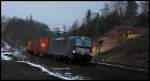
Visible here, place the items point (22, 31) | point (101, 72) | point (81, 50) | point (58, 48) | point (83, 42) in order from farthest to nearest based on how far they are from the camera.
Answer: point (22, 31), point (58, 48), point (83, 42), point (81, 50), point (101, 72)

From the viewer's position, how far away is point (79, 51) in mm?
42469

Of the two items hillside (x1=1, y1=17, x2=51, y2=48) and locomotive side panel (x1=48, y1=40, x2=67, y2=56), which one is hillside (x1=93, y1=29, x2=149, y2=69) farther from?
hillside (x1=1, y1=17, x2=51, y2=48)

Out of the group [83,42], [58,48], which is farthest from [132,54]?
[83,42]

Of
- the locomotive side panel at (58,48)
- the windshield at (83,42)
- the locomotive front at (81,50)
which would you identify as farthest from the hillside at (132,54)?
the locomotive front at (81,50)

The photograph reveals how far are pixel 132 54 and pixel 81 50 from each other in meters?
16.9

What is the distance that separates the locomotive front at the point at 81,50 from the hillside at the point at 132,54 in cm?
871

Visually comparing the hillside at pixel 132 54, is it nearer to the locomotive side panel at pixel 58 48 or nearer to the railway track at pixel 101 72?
the locomotive side panel at pixel 58 48

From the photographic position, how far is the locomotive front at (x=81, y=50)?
42281mm

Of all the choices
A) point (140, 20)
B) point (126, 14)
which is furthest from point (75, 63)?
point (126, 14)

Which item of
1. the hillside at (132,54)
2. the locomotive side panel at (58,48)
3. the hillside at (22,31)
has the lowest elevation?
the hillside at (22,31)

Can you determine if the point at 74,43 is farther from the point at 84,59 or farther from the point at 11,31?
the point at 11,31

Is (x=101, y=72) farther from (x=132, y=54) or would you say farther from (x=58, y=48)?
(x=132, y=54)

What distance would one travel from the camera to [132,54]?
57875 mm

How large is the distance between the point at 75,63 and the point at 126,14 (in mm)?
92812
